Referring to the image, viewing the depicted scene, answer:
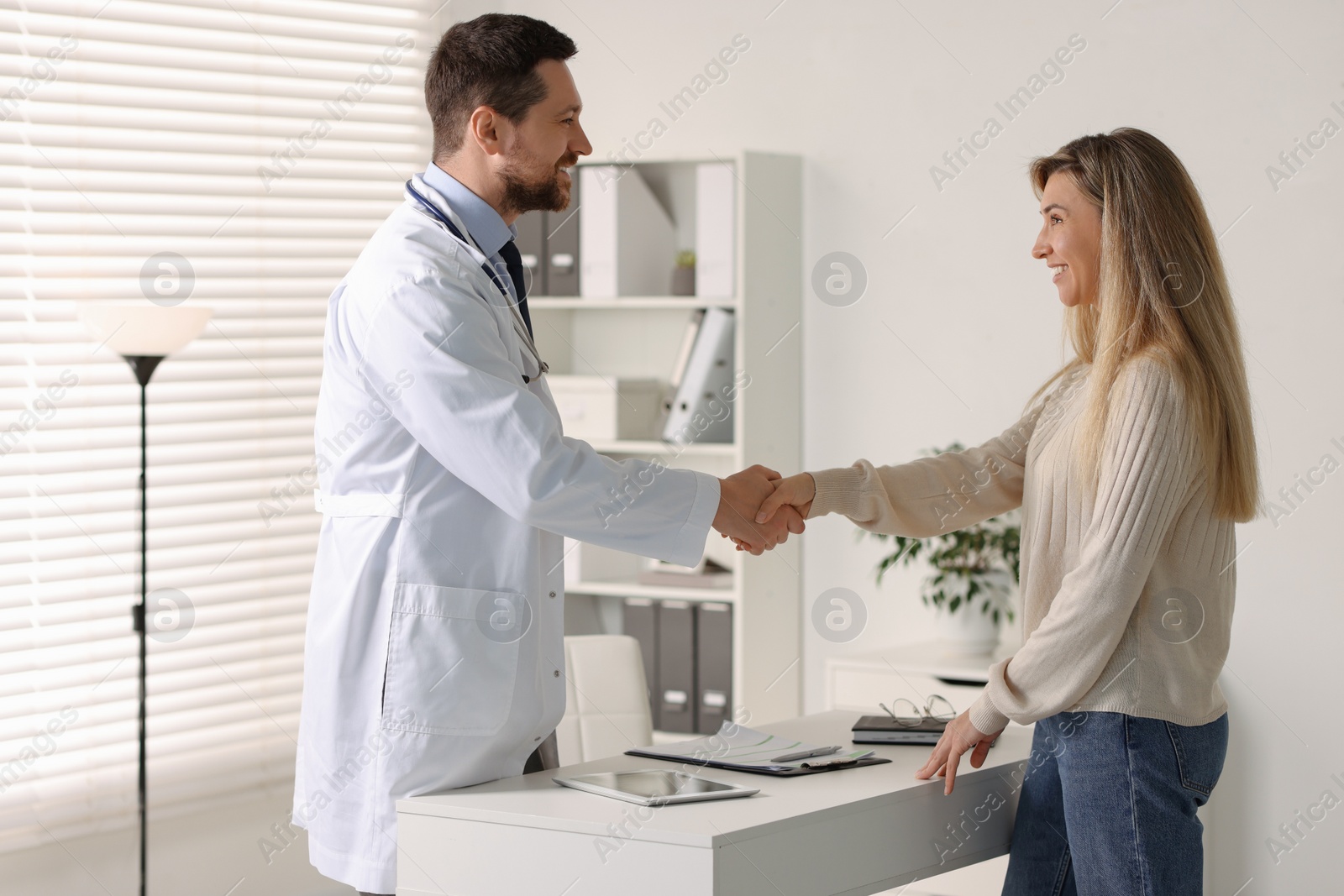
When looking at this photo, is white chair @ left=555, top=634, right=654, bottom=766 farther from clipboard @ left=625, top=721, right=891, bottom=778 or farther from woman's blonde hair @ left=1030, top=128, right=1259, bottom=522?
woman's blonde hair @ left=1030, top=128, right=1259, bottom=522

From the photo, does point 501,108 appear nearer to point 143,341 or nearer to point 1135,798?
point 1135,798

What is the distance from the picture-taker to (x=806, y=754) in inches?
75.9

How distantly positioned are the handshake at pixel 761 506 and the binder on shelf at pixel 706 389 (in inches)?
59.2

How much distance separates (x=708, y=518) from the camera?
190cm

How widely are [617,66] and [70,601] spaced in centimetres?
221

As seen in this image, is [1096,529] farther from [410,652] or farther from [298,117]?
[298,117]

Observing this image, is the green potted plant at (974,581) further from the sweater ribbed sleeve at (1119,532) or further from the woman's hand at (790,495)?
the sweater ribbed sleeve at (1119,532)

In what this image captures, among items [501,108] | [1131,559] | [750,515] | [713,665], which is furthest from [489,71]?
[713,665]

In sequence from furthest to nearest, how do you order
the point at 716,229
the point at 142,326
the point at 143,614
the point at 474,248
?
1. the point at 716,229
2. the point at 143,614
3. the point at 142,326
4. the point at 474,248

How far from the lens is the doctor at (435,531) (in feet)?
5.75

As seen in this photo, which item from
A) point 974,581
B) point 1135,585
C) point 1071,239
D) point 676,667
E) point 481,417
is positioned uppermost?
point 1071,239

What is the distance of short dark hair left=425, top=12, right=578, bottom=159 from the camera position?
78.1 inches

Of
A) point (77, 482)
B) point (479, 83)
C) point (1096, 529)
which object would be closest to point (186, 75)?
point (77, 482)

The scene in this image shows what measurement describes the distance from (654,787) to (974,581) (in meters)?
1.85
